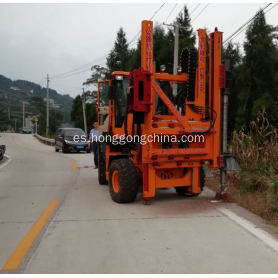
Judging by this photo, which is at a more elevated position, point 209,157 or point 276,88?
point 276,88

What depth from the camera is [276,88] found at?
37.6m

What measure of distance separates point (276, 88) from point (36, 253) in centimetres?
3717

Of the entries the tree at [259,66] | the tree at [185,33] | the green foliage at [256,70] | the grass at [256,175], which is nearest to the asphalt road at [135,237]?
the grass at [256,175]

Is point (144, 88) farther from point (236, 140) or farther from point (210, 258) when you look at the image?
point (236, 140)

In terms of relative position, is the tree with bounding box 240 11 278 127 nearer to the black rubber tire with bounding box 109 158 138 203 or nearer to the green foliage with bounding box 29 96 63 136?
the black rubber tire with bounding box 109 158 138 203

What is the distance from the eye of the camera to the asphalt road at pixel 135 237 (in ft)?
13.8

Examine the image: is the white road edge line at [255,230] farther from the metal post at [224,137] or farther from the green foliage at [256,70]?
the green foliage at [256,70]

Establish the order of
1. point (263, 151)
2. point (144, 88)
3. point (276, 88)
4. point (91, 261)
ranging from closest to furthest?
point (91, 261) < point (144, 88) < point (263, 151) < point (276, 88)

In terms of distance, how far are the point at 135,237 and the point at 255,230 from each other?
183cm

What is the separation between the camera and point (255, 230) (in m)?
5.43

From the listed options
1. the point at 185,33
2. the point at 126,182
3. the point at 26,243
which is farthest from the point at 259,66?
the point at 26,243

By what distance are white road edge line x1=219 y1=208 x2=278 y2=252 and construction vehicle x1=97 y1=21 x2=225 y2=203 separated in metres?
1.36
